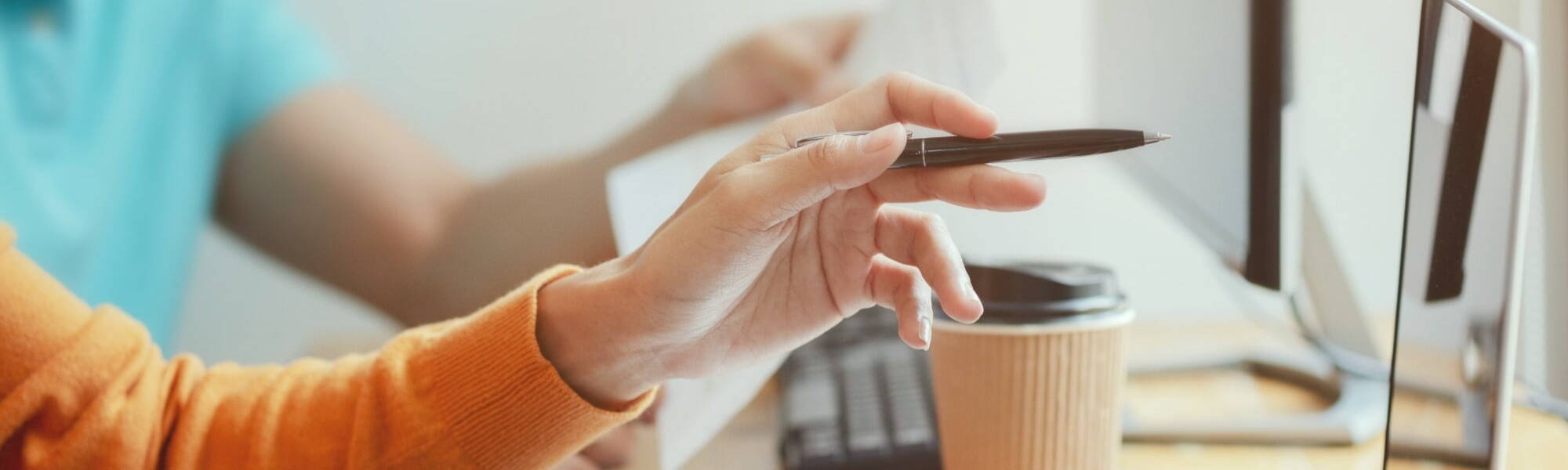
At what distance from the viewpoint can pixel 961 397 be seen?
403 millimetres

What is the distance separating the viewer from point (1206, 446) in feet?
1.71

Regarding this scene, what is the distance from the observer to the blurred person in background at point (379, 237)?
0.33 meters

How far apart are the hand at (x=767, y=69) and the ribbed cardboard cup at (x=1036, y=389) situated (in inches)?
13.0

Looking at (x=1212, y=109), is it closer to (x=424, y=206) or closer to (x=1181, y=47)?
(x=1181, y=47)

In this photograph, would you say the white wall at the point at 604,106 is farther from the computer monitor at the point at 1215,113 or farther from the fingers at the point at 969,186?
the fingers at the point at 969,186

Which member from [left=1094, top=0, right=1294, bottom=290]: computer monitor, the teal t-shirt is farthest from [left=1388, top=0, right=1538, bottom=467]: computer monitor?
the teal t-shirt

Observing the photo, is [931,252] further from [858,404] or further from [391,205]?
[391,205]

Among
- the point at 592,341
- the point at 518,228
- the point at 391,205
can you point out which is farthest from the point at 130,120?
the point at 592,341

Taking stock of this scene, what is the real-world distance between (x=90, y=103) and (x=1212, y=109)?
2.52ft

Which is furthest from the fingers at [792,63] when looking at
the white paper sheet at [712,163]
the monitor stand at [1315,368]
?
the monitor stand at [1315,368]

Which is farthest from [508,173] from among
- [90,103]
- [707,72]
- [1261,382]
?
[1261,382]

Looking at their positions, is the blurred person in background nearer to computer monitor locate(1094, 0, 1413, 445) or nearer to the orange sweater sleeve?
the orange sweater sleeve

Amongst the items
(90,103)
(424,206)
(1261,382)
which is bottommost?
(1261,382)

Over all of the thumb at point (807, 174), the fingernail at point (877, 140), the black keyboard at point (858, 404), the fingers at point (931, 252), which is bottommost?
the black keyboard at point (858, 404)
